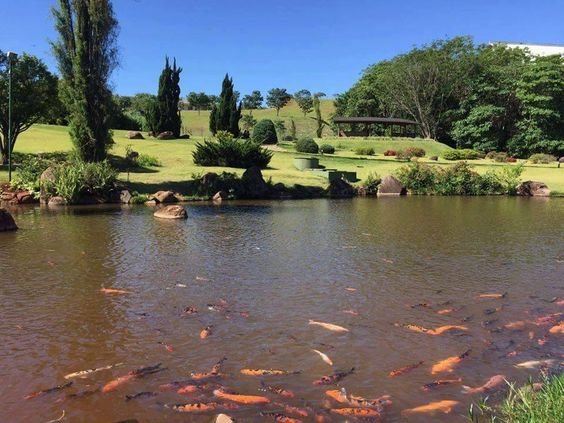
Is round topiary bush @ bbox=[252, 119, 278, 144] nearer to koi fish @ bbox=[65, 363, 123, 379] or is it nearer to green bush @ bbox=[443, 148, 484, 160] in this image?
green bush @ bbox=[443, 148, 484, 160]

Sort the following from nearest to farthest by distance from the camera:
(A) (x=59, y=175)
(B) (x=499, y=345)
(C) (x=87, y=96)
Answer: (B) (x=499, y=345), (A) (x=59, y=175), (C) (x=87, y=96)

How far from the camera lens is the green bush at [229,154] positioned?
105 feet

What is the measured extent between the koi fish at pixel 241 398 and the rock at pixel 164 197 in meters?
18.1

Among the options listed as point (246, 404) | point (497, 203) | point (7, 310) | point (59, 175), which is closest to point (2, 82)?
point (59, 175)

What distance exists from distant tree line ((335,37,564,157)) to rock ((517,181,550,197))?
85.2 ft

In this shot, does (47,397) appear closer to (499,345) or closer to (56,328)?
(56,328)

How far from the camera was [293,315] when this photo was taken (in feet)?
23.5

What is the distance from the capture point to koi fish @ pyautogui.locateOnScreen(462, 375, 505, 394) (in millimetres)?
4891

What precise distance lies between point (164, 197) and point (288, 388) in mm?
18202

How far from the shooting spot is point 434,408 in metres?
4.60

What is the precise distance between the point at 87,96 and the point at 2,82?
217 inches

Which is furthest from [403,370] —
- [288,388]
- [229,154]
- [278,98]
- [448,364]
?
[278,98]

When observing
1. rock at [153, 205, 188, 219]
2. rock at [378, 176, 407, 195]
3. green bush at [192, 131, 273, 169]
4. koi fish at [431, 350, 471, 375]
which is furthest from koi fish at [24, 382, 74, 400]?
green bush at [192, 131, 273, 169]

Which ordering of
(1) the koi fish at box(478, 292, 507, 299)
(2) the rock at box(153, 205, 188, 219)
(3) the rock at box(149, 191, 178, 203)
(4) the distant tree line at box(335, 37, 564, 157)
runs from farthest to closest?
(4) the distant tree line at box(335, 37, 564, 157), (3) the rock at box(149, 191, 178, 203), (2) the rock at box(153, 205, 188, 219), (1) the koi fish at box(478, 292, 507, 299)
